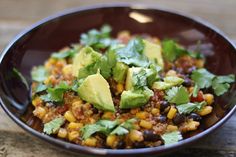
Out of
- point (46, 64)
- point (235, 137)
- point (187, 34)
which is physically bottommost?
point (235, 137)

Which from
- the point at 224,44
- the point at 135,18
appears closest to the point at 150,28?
the point at 135,18

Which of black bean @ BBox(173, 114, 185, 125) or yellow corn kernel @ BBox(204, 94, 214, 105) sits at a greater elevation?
yellow corn kernel @ BBox(204, 94, 214, 105)

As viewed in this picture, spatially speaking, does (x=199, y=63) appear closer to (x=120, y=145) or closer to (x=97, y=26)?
(x=97, y=26)

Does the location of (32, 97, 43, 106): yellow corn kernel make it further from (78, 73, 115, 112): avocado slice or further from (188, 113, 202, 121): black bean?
(188, 113, 202, 121): black bean

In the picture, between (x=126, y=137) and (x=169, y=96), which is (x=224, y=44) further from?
(x=126, y=137)

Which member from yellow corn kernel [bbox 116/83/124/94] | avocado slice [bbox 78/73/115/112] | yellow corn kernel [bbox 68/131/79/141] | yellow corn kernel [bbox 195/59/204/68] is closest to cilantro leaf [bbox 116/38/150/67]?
yellow corn kernel [bbox 116/83/124/94]

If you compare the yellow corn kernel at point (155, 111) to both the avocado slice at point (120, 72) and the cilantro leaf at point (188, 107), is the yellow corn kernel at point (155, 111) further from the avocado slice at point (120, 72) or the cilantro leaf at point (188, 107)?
the avocado slice at point (120, 72)
